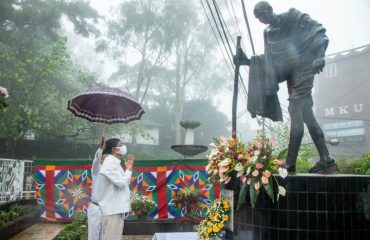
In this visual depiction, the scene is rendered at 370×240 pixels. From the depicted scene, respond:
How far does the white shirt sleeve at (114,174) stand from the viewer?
4.94m

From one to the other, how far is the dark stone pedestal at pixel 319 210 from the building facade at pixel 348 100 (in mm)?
31588

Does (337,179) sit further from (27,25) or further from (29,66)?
(27,25)

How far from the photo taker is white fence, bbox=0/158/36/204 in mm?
9562

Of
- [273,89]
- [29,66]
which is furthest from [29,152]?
[273,89]

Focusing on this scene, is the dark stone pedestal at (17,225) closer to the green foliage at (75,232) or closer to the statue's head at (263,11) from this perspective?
the green foliage at (75,232)

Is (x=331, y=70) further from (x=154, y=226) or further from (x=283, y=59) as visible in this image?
(x=283, y=59)

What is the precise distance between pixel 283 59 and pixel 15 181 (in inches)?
344

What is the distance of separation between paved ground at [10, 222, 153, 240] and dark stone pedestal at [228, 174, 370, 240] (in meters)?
4.82

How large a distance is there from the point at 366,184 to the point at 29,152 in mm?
18134

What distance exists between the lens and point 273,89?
511cm

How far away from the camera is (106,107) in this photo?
21.4ft

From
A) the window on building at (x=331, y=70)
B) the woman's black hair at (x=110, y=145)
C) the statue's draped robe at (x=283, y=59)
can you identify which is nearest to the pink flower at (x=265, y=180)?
the statue's draped robe at (x=283, y=59)

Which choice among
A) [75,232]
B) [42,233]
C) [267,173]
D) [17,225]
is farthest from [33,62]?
[267,173]

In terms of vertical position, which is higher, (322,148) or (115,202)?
(322,148)
